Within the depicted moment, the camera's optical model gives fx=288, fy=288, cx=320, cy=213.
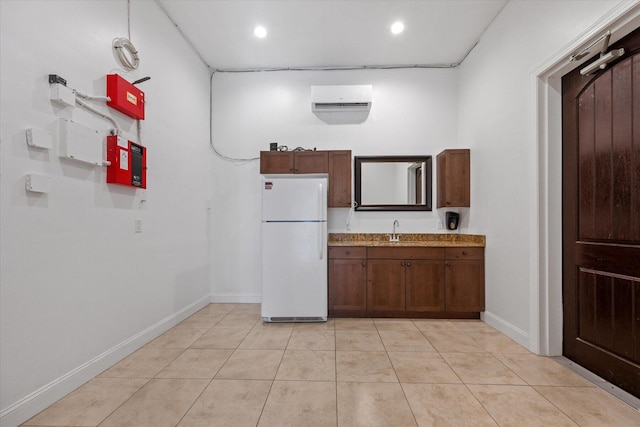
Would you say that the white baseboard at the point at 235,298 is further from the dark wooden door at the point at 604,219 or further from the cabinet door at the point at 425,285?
the dark wooden door at the point at 604,219

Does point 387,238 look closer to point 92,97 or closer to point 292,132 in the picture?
point 292,132

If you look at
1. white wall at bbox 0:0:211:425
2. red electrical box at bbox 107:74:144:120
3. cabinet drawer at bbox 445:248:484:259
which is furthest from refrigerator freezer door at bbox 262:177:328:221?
cabinet drawer at bbox 445:248:484:259

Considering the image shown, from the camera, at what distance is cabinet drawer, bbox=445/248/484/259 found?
130 inches

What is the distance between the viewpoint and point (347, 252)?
340 cm

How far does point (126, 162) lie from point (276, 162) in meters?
1.70

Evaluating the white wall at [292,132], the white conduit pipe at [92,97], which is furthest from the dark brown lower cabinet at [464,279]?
the white conduit pipe at [92,97]

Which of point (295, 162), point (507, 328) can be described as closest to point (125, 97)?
point (295, 162)

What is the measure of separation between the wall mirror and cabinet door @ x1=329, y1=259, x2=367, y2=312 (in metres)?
0.89

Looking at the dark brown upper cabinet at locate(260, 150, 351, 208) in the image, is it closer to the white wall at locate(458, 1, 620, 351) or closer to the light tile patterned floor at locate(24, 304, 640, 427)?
the white wall at locate(458, 1, 620, 351)

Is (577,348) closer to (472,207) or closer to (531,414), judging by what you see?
(531,414)

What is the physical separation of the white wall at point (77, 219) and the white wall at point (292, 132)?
0.88m

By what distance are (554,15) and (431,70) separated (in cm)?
183

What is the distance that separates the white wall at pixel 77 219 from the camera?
156cm

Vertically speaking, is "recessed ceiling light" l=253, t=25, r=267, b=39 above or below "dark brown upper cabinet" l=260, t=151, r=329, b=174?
above
